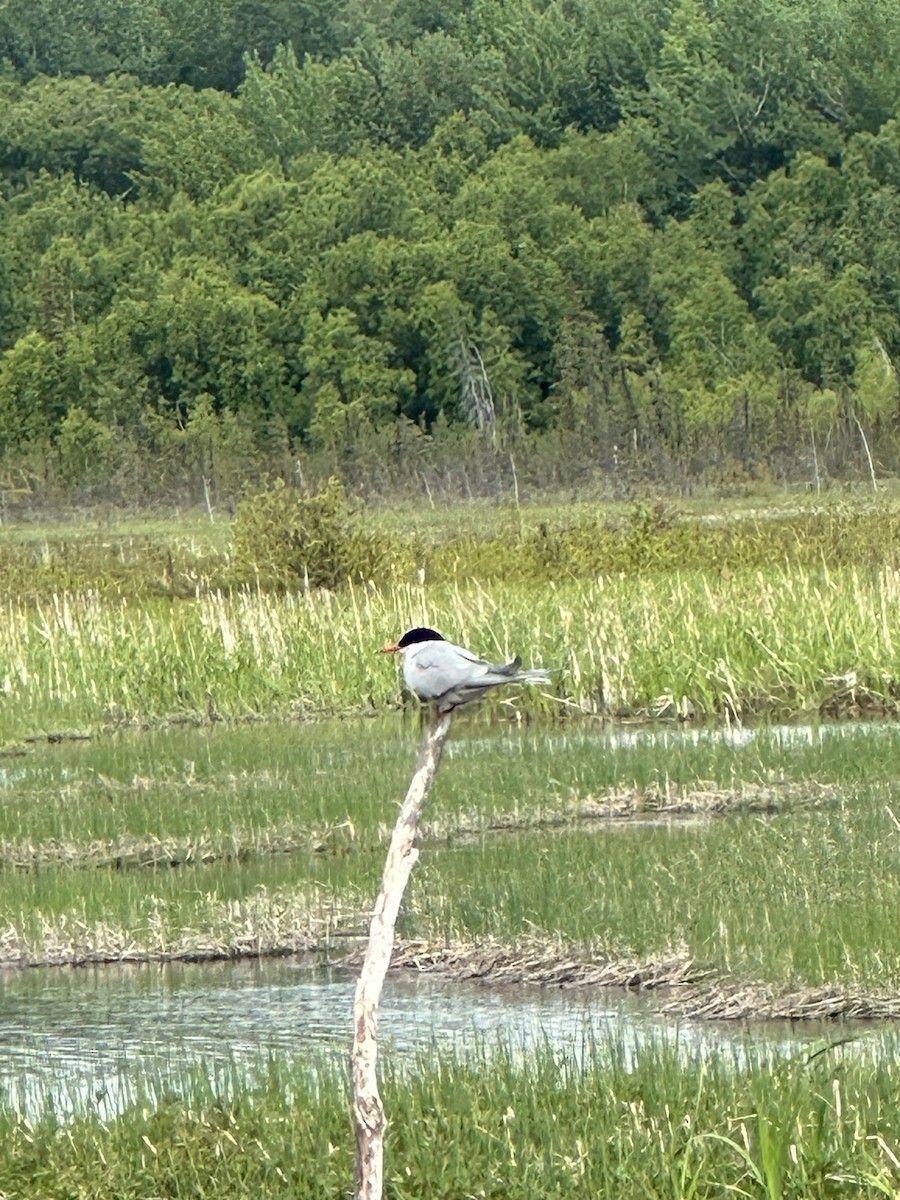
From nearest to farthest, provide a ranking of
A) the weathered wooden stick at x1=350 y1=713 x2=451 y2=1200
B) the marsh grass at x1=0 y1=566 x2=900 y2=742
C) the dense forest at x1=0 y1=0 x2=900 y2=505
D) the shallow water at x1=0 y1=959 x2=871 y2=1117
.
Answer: the weathered wooden stick at x1=350 y1=713 x2=451 y2=1200 < the shallow water at x1=0 y1=959 x2=871 y2=1117 < the marsh grass at x1=0 y1=566 x2=900 y2=742 < the dense forest at x1=0 y1=0 x2=900 y2=505

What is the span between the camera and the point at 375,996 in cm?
464

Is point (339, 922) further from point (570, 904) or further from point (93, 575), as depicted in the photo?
point (93, 575)

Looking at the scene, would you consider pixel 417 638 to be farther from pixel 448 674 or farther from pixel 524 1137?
pixel 524 1137

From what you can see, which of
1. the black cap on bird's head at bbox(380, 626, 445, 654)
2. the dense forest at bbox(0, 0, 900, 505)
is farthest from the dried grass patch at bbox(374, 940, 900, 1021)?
the dense forest at bbox(0, 0, 900, 505)

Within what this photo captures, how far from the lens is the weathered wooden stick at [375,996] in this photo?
4.52 m

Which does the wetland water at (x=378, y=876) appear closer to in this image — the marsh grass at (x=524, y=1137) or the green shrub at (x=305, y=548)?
the marsh grass at (x=524, y=1137)

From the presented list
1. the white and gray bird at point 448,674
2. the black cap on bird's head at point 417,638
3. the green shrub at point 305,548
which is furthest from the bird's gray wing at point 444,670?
the green shrub at point 305,548

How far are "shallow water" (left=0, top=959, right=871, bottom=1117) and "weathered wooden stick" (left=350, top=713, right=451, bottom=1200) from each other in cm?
133

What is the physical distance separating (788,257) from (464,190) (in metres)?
11.0

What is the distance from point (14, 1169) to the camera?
17.4 ft

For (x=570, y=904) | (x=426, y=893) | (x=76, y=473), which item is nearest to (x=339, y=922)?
(x=426, y=893)

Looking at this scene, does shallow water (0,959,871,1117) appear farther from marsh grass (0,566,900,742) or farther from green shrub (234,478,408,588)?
green shrub (234,478,408,588)

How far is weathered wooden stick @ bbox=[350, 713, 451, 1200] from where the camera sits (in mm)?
4520

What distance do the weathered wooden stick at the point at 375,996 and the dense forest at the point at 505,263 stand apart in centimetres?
4058
